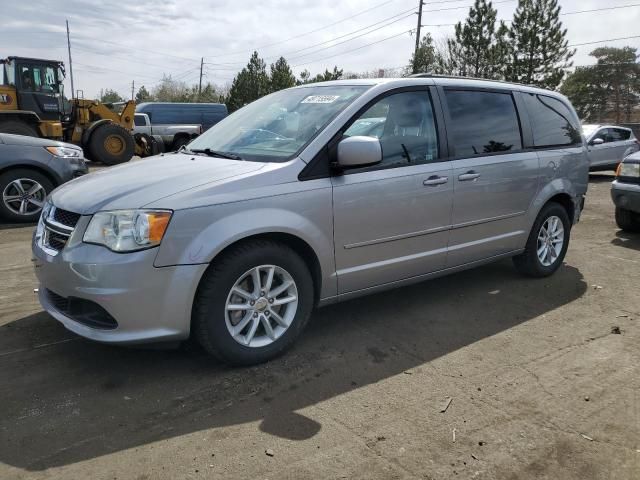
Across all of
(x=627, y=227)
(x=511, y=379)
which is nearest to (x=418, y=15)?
(x=627, y=227)

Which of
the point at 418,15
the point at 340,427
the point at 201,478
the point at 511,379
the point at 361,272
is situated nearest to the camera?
the point at 201,478

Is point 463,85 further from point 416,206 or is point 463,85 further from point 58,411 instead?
point 58,411

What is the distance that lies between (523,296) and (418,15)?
36.8 meters

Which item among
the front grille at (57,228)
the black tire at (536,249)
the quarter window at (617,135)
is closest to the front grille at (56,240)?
the front grille at (57,228)

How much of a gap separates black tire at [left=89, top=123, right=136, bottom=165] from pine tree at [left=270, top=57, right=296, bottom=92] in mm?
27553

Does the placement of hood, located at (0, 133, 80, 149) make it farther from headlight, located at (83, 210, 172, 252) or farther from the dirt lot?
headlight, located at (83, 210, 172, 252)

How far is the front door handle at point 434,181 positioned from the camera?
4035 millimetres

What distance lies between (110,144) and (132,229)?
15501 millimetres

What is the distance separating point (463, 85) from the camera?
4.51m

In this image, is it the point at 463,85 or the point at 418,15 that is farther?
the point at 418,15

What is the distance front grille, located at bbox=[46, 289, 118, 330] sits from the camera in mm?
3049

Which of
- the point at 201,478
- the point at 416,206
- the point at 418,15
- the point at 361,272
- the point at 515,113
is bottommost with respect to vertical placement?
the point at 201,478

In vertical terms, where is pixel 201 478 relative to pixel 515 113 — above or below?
below

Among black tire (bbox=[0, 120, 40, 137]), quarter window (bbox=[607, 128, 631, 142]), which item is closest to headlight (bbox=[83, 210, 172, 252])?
black tire (bbox=[0, 120, 40, 137])
